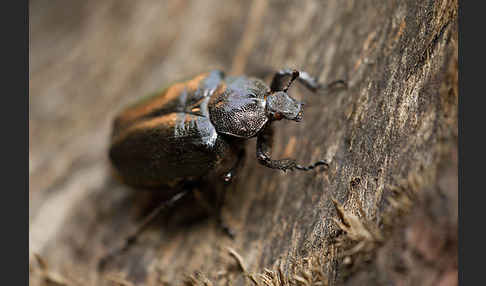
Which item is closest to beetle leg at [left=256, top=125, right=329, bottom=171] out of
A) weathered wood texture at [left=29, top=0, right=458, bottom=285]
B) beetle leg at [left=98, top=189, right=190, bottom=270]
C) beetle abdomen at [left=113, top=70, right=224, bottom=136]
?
weathered wood texture at [left=29, top=0, right=458, bottom=285]

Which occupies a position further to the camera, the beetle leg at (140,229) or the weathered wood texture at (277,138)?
the beetle leg at (140,229)

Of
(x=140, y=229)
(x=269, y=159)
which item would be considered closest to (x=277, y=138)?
(x=269, y=159)

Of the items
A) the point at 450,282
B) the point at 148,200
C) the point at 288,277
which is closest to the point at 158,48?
the point at 148,200

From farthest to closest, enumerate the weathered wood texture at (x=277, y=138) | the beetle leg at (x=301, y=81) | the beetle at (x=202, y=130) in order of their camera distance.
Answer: the beetle leg at (x=301, y=81), the beetle at (x=202, y=130), the weathered wood texture at (x=277, y=138)

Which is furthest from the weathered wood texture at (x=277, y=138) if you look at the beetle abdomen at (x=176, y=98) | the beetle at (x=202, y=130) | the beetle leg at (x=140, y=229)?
the beetle abdomen at (x=176, y=98)

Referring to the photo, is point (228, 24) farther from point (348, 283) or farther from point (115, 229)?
point (348, 283)

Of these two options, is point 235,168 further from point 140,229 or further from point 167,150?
point 140,229

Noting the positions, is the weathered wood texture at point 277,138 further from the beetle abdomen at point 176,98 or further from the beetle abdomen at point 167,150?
the beetle abdomen at point 176,98
